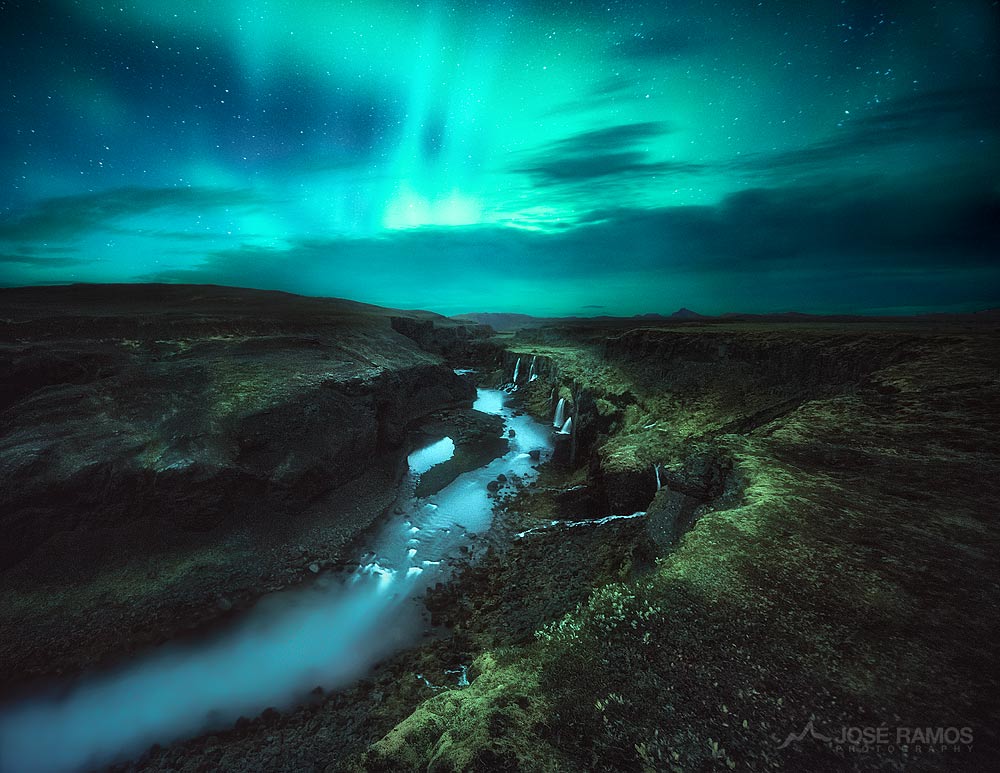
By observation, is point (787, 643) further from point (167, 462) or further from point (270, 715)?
point (167, 462)

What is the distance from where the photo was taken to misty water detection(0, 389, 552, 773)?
11.8m

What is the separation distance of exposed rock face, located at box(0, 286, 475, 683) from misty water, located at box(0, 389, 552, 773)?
1.96 metres

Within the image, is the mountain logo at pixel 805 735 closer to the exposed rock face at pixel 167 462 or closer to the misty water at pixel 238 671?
the misty water at pixel 238 671

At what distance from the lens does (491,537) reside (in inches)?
821

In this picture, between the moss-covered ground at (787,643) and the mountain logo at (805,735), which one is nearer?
the mountain logo at (805,735)

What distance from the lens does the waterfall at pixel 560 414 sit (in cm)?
4138

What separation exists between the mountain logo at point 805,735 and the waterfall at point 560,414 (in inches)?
1409

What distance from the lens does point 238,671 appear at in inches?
541

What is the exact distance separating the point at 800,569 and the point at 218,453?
26.9 m

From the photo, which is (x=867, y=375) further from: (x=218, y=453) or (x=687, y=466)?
(x=218, y=453)

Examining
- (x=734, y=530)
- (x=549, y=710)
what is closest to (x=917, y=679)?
(x=734, y=530)

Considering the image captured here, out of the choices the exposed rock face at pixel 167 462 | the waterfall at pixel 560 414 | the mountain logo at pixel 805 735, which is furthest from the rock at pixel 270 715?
the waterfall at pixel 560 414

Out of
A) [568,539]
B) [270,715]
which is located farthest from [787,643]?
[270,715]

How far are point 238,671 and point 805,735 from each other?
17640 mm
